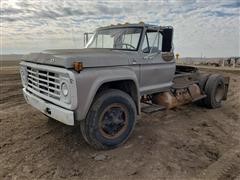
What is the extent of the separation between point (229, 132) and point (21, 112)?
17.1 ft

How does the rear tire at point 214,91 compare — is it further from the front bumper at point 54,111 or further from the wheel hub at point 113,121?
the front bumper at point 54,111

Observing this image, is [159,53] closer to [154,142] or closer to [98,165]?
[154,142]

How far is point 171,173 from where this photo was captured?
10.2ft

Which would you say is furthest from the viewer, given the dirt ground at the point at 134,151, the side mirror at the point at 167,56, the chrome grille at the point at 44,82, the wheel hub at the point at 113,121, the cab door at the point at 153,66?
the side mirror at the point at 167,56

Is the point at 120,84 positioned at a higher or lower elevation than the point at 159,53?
lower

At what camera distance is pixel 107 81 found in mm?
3566

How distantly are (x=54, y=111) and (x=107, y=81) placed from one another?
3.21 feet

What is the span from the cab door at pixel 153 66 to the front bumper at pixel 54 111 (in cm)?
178

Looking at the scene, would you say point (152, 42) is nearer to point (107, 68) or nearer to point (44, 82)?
point (107, 68)

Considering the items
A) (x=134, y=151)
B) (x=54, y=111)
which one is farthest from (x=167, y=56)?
(x=54, y=111)

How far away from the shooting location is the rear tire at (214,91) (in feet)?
20.9

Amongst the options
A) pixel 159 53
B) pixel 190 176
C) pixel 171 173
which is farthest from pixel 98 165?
pixel 159 53

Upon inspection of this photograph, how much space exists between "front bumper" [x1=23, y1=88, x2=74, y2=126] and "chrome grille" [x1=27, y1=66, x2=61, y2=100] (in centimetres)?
14

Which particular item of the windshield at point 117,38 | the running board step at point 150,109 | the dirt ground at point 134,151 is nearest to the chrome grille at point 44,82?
the dirt ground at point 134,151
